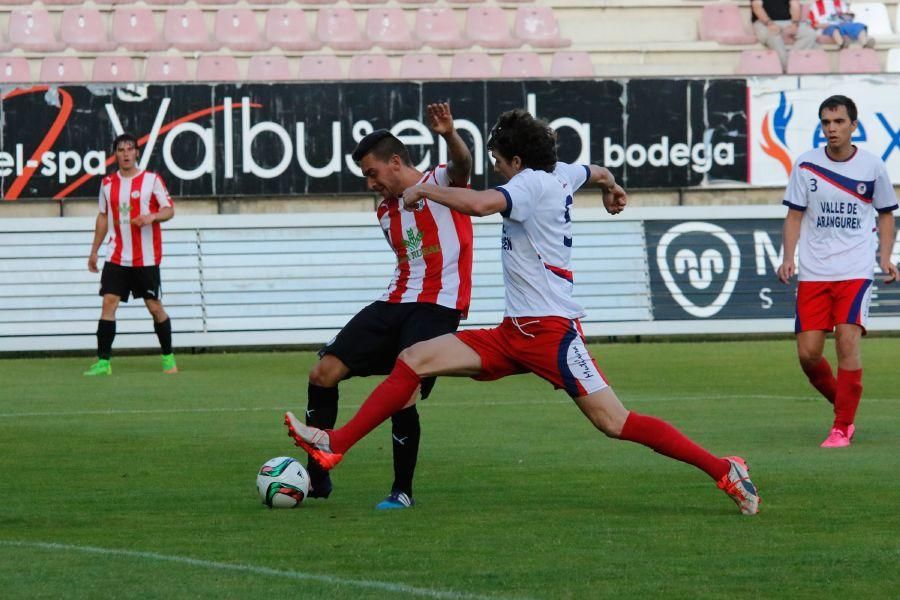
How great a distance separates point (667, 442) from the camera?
6906 millimetres

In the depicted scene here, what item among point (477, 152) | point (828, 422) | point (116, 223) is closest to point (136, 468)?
point (828, 422)

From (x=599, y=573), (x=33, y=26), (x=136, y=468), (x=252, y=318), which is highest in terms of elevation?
(x=33, y=26)

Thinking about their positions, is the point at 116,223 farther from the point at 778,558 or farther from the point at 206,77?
the point at 778,558

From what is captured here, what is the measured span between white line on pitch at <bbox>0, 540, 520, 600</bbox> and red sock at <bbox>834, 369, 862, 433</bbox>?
4.88m

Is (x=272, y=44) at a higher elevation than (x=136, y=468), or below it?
higher

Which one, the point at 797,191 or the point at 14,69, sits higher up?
the point at 14,69

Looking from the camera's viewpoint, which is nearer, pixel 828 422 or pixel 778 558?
pixel 778 558

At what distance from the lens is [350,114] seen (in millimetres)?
19266

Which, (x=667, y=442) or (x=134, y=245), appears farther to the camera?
(x=134, y=245)

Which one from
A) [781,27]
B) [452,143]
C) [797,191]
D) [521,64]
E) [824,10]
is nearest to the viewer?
[452,143]

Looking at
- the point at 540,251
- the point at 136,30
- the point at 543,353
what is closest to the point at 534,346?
the point at 543,353

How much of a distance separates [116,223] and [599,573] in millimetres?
11119

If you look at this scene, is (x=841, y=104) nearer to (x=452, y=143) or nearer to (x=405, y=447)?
(x=452, y=143)

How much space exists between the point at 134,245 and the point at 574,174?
9.31 meters
